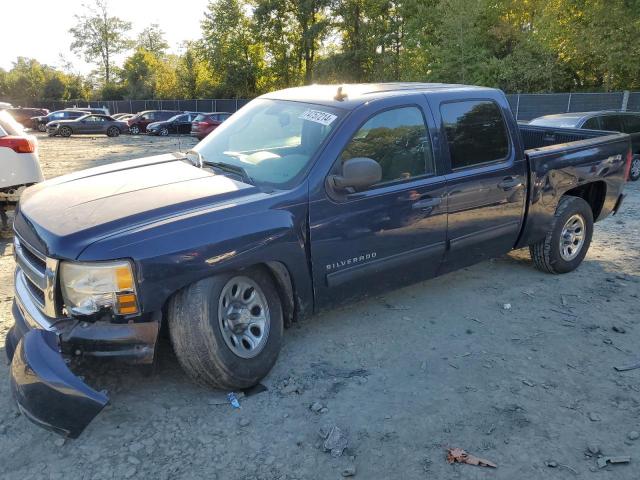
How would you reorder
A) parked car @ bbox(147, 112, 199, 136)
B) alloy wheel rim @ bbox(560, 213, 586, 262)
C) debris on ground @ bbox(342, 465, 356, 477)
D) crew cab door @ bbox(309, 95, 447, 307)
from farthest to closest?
parked car @ bbox(147, 112, 199, 136), alloy wheel rim @ bbox(560, 213, 586, 262), crew cab door @ bbox(309, 95, 447, 307), debris on ground @ bbox(342, 465, 356, 477)

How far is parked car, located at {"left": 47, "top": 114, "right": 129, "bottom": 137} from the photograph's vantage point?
29594mm

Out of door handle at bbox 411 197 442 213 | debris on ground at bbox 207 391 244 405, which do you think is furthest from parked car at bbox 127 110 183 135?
debris on ground at bbox 207 391 244 405

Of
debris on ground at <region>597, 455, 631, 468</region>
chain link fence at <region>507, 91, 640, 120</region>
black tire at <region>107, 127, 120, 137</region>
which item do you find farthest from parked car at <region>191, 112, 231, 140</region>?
debris on ground at <region>597, 455, 631, 468</region>

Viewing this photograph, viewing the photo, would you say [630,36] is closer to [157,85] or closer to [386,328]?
[386,328]

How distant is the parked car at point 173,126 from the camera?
29734 mm

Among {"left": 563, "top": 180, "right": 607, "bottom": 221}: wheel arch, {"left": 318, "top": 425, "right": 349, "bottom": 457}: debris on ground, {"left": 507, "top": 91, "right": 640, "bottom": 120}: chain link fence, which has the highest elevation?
{"left": 507, "top": 91, "right": 640, "bottom": 120}: chain link fence

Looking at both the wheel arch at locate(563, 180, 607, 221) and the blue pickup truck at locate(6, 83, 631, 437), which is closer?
the blue pickup truck at locate(6, 83, 631, 437)

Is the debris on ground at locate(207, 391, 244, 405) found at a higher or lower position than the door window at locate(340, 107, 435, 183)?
lower

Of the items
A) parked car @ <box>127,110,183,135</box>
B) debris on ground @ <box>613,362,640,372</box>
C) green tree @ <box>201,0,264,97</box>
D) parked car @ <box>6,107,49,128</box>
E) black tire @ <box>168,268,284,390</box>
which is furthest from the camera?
green tree @ <box>201,0,264,97</box>

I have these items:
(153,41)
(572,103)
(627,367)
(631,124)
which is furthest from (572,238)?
(153,41)

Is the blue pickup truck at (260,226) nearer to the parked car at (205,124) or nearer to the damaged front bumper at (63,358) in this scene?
the damaged front bumper at (63,358)

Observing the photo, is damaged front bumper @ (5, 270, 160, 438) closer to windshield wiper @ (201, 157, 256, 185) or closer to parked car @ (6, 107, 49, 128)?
windshield wiper @ (201, 157, 256, 185)

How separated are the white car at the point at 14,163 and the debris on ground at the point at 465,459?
630 cm

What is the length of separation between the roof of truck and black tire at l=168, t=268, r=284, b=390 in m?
1.55
